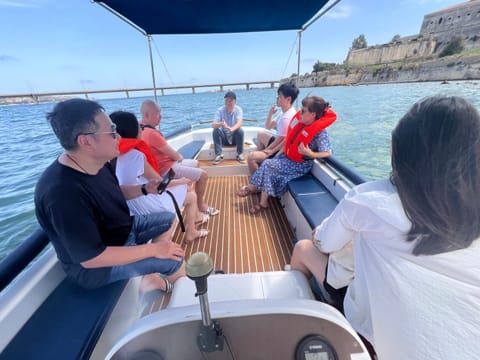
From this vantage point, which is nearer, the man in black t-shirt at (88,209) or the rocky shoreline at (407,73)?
the man in black t-shirt at (88,209)

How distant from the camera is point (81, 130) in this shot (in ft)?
3.04

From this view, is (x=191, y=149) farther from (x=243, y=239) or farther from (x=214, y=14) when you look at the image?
(x=243, y=239)

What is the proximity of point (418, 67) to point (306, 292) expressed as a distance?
4158 centimetres

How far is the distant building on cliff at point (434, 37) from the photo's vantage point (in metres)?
34.1

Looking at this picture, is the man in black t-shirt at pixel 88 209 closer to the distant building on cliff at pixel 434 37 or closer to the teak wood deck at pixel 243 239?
the teak wood deck at pixel 243 239

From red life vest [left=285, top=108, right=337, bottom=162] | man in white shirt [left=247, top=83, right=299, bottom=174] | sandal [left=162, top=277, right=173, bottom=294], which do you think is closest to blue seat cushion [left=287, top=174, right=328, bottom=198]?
red life vest [left=285, top=108, right=337, bottom=162]

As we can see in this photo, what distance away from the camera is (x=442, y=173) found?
541 mm

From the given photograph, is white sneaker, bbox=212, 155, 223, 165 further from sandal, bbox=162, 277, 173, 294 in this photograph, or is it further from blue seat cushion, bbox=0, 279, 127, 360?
blue seat cushion, bbox=0, 279, 127, 360

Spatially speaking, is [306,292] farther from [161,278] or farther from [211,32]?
[211,32]

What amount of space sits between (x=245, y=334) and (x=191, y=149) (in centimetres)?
323

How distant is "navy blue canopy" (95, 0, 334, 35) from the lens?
7.07 feet

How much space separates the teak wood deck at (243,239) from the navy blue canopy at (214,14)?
6.27ft

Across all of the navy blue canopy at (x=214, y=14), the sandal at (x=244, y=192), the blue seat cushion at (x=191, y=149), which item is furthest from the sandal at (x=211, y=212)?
the navy blue canopy at (x=214, y=14)

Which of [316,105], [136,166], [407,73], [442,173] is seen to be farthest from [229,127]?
[407,73]
